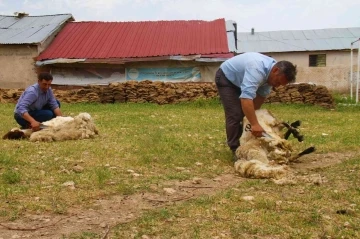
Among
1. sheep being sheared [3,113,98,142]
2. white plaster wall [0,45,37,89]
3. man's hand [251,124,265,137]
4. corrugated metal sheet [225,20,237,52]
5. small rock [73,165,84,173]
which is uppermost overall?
corrugated metal sheet [225,20,237,52]

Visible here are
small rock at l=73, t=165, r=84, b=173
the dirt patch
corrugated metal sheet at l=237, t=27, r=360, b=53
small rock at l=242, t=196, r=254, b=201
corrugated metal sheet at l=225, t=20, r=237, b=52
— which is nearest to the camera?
the dirt patch

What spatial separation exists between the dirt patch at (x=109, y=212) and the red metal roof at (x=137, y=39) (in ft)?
44.9

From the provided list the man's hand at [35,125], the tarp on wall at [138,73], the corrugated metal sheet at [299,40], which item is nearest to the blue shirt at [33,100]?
the man's hand at [35,125]

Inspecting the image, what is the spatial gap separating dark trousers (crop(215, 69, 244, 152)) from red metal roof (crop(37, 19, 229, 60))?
12157mm

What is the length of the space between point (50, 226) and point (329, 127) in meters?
7.32

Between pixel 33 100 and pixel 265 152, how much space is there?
396cm

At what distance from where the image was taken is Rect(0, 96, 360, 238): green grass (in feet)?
10.3

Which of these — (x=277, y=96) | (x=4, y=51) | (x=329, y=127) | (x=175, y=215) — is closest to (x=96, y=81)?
(x=4, y=51)

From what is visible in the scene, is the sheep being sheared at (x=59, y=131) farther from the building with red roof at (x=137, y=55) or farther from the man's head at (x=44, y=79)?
the building with red roof at (x=137, y=55)

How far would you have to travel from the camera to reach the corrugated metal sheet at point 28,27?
19141 millimetres

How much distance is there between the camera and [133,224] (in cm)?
322

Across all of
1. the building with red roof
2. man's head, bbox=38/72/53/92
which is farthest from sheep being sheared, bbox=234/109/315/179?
the building with red roof

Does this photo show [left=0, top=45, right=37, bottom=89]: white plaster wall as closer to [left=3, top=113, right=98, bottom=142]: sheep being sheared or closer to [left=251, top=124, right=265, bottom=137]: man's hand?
[left=3, top=113, right=98, bottom=142]: sheep being sheared

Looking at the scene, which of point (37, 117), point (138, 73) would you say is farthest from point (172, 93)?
point (37, 117)
